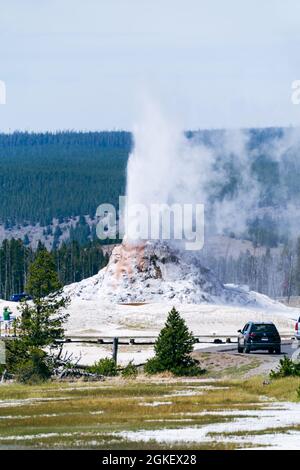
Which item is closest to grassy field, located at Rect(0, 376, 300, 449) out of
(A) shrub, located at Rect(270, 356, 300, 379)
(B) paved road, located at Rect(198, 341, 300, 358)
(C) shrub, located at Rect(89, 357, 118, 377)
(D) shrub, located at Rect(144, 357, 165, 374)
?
(A) shrub, located at Rect(270, 356, 300, 379)

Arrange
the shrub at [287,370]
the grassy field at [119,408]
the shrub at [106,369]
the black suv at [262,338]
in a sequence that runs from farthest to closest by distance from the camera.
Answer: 1. the black suv at [262,338]
2. the shrub at [106,369]
3. the shrub at [287,370]
4. the grassy field at [119,408]

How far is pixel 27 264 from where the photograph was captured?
6393 inches

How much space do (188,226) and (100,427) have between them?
80035 millimetres

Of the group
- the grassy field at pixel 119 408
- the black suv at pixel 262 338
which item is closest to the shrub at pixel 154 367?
the grassy field at pixel 119 408

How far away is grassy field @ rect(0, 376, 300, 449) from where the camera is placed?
1058 inches

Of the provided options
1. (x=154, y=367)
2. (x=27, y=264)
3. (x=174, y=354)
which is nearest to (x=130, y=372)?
(x=154, y=367)

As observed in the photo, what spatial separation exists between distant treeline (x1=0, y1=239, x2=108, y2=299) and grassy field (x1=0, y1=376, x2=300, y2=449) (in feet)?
375

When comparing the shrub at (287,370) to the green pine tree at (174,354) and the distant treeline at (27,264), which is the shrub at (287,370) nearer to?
the green pine tree at (174,354)

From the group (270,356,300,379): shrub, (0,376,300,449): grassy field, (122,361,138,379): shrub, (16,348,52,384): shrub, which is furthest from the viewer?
(122,361,138,379): shrub

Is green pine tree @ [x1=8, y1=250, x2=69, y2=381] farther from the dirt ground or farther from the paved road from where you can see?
the paved road

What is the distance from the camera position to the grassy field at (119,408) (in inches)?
1058

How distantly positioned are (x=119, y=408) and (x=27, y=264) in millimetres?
128654

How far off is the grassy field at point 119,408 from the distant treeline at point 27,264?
114153mm
